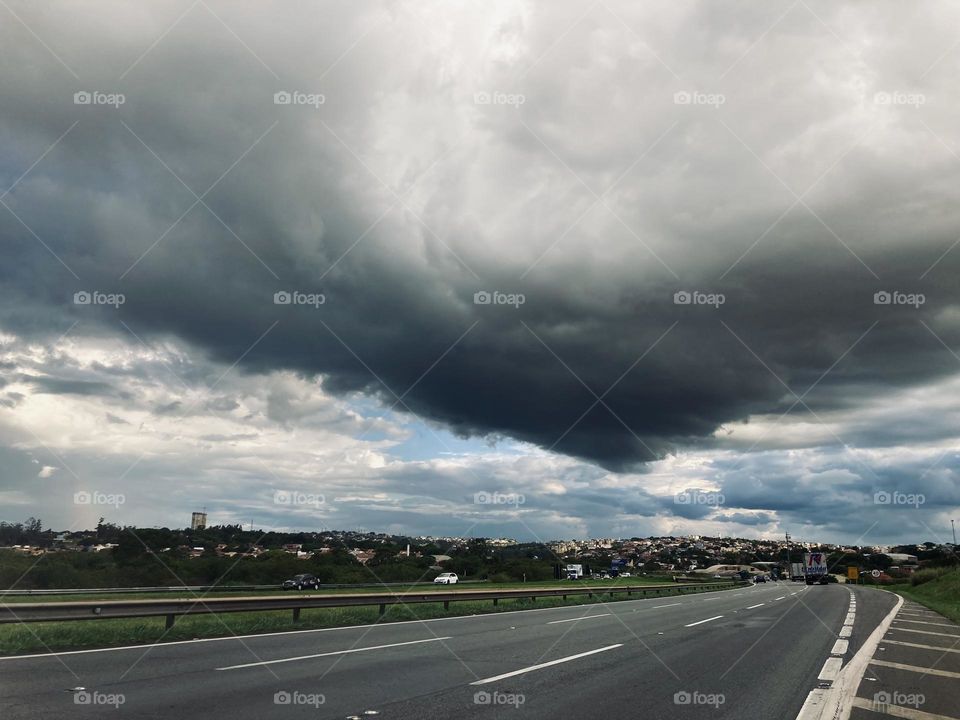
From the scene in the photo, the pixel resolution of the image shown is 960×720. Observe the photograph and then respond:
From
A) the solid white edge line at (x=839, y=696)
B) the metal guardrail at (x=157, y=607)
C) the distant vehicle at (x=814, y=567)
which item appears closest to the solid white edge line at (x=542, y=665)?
the solid white edge line at (x=839, y=696)

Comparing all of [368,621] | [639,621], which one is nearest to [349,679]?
[368,621]

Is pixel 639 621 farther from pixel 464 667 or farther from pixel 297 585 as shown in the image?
pixel 297 585

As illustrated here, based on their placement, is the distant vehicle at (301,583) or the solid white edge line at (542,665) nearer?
the solid white edge line at (542,665)

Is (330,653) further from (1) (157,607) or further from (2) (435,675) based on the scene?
(1) (157,607)

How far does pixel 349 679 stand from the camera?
10.4 meters

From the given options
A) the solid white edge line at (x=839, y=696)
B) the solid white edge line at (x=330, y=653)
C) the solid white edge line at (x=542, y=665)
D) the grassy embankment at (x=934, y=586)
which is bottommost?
the grassy embankment at (x=934, y=586)

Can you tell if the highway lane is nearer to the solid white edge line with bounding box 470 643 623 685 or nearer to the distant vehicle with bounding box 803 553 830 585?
the solid white edge line with bounding box 470 643 623 685

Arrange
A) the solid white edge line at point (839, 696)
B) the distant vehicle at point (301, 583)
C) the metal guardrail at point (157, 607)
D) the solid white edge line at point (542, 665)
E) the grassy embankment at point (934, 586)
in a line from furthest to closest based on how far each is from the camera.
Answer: the distant vehicle at point (301, 583), the grassy embankment at point (934, 586), the metal guardrail at point (157, 607), the solid white edge line at point (542, 665), the solid white edge line at point (839, 696)

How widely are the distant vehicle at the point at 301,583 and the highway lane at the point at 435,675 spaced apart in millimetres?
46253

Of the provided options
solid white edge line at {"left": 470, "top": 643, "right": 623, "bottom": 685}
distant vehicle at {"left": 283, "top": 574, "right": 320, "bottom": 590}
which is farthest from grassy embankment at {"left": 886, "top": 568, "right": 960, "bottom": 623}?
distant vehicle at {"left": 283, "top": 574, "right": 320, "bottom": 590}

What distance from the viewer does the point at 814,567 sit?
87250mm

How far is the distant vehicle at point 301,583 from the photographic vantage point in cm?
6112

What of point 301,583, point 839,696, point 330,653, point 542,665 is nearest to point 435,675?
point 542,665

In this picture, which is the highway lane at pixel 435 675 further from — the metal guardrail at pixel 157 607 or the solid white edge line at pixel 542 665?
the metal guardrail at pixel 157 607
